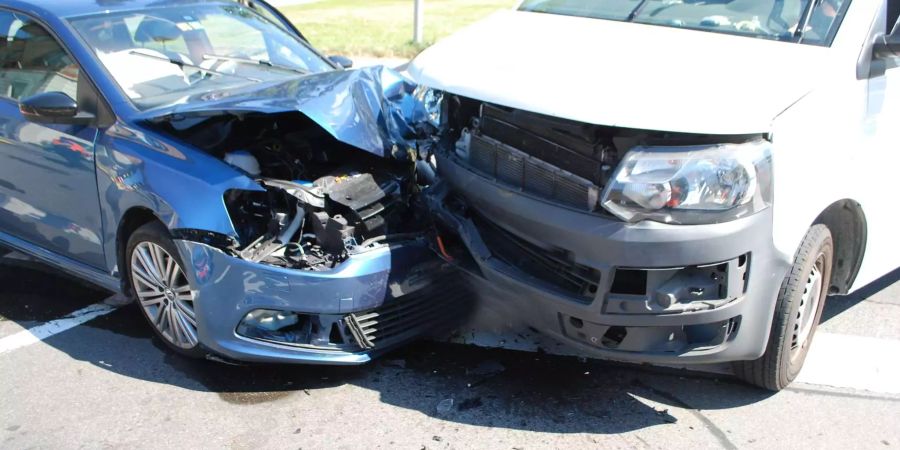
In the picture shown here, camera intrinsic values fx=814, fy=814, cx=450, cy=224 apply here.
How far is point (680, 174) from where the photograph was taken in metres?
3.05

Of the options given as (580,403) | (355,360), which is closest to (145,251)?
(355,360)

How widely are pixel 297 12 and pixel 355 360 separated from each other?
1754 centimetres

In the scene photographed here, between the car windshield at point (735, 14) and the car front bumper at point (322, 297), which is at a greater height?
the car windshield at point (735, 14)

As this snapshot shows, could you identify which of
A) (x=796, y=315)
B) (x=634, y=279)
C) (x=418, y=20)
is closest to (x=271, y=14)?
(x=634, y=279)

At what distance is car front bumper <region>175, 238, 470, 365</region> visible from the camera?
3.55m

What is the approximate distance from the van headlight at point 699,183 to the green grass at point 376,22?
10055 millimetres

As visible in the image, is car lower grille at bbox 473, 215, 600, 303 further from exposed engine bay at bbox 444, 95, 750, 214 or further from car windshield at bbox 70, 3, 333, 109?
car windshield at bbox 70, 3, 333, 109

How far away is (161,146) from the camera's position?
12.8 feet

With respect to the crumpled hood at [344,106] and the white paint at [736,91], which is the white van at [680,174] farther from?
the crumpled hood at [344,106]

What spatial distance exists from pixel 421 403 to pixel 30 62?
120 inches

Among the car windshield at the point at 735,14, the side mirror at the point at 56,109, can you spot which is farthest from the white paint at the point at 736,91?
the side mirror at the point at 56,109

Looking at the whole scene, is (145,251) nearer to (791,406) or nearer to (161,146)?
(161,146)

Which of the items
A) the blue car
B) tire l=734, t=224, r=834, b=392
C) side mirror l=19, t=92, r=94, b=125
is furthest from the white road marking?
tire l=734, t=224, r=834, b=392

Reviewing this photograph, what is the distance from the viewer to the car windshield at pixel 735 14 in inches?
144
